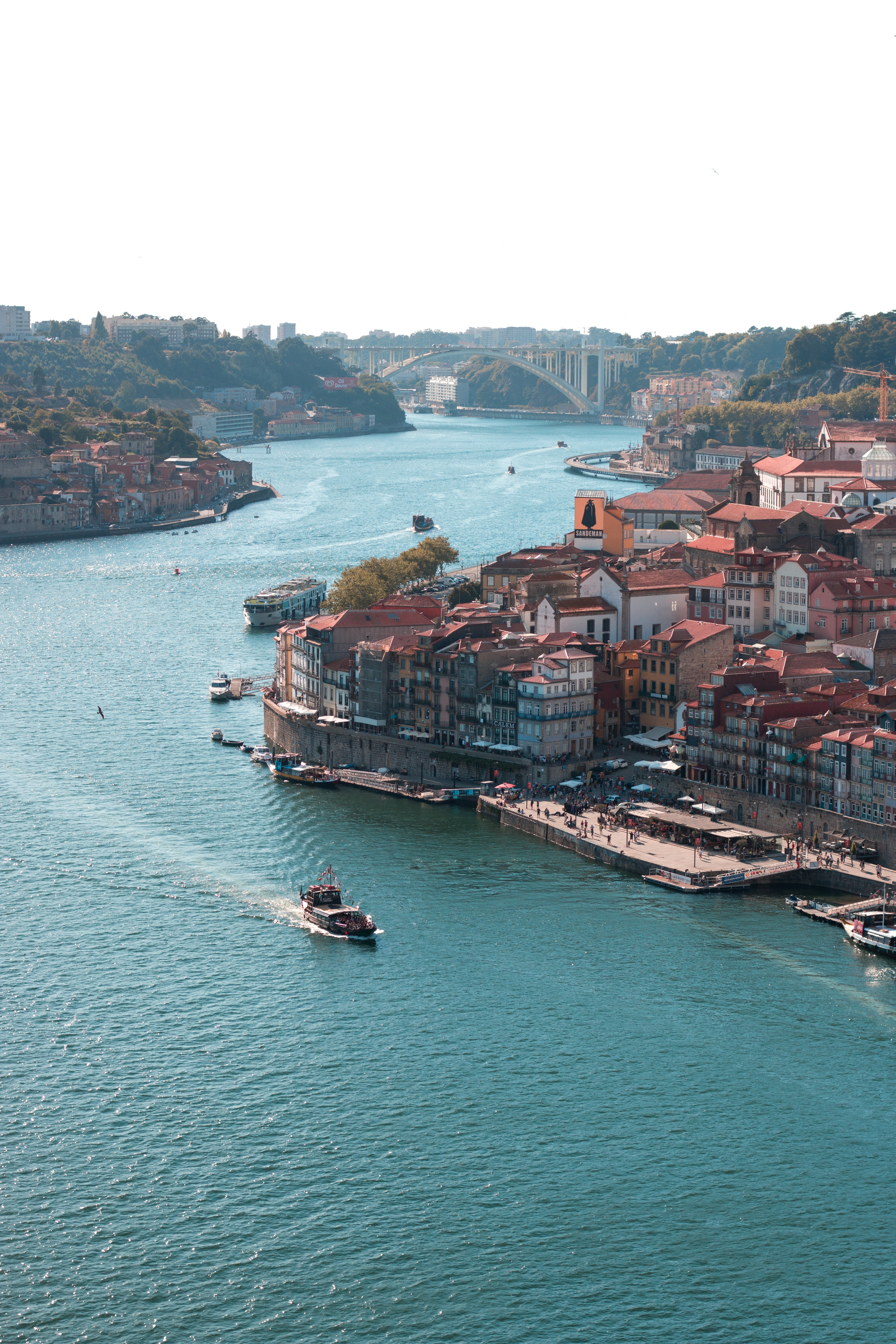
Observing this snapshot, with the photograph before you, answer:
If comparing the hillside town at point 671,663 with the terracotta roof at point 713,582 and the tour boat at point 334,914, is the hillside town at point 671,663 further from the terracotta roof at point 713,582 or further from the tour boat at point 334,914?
the tour boat at point 334,914

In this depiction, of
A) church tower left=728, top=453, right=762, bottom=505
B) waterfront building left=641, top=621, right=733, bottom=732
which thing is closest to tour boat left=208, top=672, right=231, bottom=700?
waterfront building left=641, top=621, right=733, bottom=732

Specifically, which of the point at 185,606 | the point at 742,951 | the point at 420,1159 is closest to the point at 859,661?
the point at 742,951

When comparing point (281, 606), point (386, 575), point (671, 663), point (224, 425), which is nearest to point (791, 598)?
point (671, 663)

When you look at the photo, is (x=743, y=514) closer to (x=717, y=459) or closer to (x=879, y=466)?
(x=879, y=466)

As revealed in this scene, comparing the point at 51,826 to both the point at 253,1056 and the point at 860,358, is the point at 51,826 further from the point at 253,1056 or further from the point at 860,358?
the point at 860,358

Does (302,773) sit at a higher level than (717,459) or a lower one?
lower

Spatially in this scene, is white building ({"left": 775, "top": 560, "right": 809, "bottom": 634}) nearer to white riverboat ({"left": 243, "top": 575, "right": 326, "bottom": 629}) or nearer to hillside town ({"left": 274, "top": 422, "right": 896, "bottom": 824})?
hillside town ({"left": 274, "top": 422, "right": 896, "bottom": 824})
